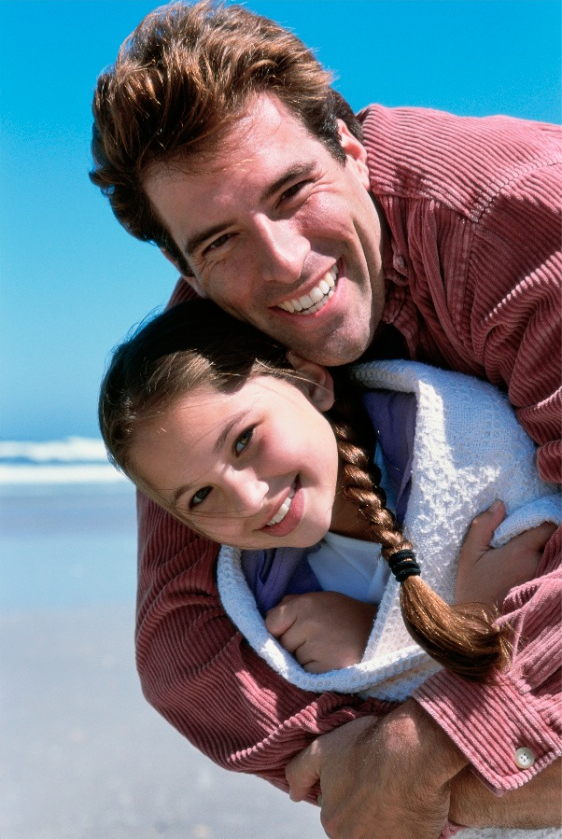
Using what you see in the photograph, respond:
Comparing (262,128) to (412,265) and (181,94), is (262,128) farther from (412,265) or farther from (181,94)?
(412,265)

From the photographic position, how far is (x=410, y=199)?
105 inches

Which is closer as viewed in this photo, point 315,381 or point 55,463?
point 315,381

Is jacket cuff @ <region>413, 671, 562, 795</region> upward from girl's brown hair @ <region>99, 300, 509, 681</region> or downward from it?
downward

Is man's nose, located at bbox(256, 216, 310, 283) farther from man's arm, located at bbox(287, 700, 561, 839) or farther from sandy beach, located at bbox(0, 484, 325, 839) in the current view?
sandy beach, located at bbox(0, 484, 325, 839)

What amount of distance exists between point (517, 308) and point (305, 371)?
2.07ft

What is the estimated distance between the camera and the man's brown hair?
260 centimetres

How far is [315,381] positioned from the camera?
2822 mm

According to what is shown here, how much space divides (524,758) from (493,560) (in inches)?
19.1

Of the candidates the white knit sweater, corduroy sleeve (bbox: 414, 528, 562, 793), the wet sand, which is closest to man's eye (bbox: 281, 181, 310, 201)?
the white knit sweater

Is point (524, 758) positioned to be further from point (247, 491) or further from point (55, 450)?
point (55, 450)

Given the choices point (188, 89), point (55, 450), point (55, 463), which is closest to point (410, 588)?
point (188, 89)

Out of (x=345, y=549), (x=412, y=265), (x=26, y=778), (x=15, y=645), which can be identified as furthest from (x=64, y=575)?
(x=412, y=265)

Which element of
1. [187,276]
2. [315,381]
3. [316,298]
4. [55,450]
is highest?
[316,298]

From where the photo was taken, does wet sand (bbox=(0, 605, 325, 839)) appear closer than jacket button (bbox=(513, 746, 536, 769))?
No
